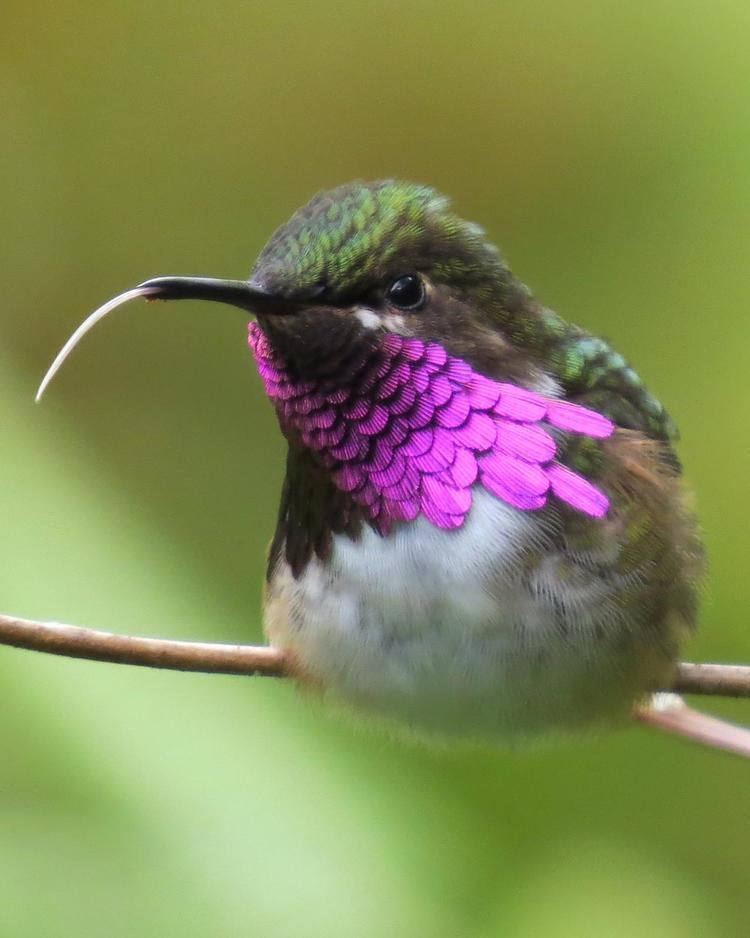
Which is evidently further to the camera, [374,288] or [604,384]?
[604,384]

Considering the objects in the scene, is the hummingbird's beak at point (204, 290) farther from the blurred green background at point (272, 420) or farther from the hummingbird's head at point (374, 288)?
the blurred green background at point (272, 420)

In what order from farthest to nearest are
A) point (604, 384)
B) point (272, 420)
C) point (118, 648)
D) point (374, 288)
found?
point (272, 420)
point (604, 384)
point (374, 288)
point (118, 648)

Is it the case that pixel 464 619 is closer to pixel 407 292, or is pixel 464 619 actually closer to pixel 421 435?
pixel 421 435

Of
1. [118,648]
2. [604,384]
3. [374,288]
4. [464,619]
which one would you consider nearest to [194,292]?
[374,288]

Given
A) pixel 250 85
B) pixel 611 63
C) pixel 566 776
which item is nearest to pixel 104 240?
pixel 250 85

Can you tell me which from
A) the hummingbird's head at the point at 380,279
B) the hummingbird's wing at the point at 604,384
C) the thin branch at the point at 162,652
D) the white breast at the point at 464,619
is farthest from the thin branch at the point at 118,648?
the hummingbird's wing at the point at 604,384
